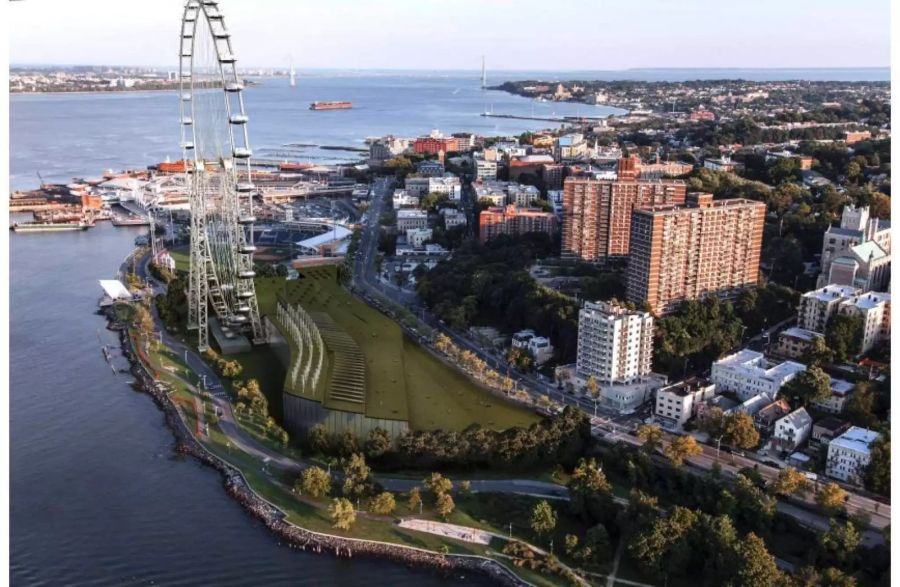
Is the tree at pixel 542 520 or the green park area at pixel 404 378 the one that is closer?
the tree at pixel 542 520

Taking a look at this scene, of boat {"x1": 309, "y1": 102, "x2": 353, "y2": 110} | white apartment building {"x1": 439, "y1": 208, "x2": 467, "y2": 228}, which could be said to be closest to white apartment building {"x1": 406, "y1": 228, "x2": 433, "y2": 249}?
white apartment building {"x1": 439, "y1": 208, "x2": 467, "y2": 228}

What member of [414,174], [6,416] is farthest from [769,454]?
[414,174]

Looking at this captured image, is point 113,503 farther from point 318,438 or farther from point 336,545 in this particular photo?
point 336,545

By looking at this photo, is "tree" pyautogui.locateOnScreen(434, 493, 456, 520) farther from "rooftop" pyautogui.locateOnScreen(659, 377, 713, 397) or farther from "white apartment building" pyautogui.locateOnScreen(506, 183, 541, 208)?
"white apartment building" pyautogui.locateOnScreen(506, 183, 541, 208)

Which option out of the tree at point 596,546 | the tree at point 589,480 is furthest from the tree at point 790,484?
the tree at point 596,546

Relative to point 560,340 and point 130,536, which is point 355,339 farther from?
point 130,536

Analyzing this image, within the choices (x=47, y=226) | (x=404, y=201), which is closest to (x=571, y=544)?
(x=404, y=201)

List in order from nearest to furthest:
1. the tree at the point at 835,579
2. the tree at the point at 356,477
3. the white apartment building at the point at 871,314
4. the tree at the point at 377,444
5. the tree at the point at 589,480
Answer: the tree at the point at 835,579 → the tree at the point at 589,480 → the tree at the point at 356,477 → the tree at the point at 377,444 → the white apartment building at the point at 871,314

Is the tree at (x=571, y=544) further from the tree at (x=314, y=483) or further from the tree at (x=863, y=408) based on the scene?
the tree at (x=863, y=408)
